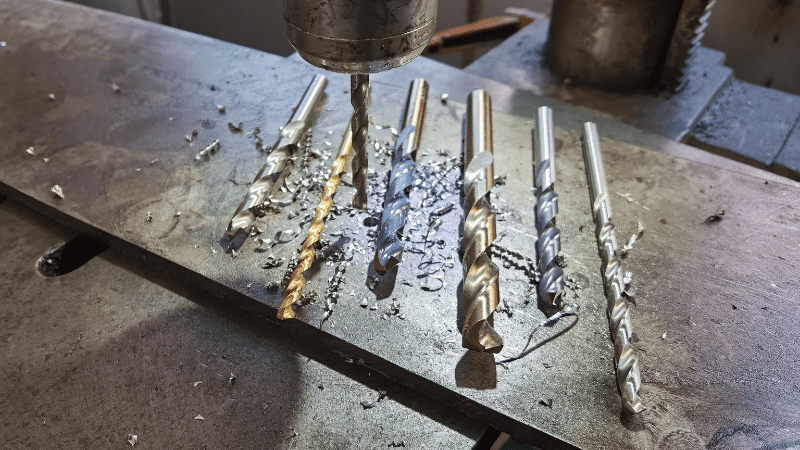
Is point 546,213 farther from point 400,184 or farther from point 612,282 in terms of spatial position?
point 400,184

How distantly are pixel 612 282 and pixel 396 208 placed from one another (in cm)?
47

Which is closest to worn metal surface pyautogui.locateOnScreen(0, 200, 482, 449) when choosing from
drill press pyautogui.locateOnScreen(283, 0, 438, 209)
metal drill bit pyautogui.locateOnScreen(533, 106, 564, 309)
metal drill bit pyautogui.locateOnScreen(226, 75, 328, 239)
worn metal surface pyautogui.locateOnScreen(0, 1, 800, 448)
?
worn metal surface pyautogui.locateOnScreen(0, 1, 800, 448)

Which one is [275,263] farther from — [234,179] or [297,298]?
[234,179]

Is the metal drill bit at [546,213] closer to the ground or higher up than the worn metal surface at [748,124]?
higher up

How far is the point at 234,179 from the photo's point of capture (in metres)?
1.33

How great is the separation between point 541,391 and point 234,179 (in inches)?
33.2

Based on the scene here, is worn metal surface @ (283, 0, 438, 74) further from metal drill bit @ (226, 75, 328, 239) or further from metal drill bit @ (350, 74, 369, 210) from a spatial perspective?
Answer: metal drill bit @ (226, 75, 328, 239)

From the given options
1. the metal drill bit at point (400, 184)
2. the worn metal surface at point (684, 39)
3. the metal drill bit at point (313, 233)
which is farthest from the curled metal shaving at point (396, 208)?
the worn metal surface at point (684, 39)

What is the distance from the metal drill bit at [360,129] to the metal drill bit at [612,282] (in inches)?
20.7

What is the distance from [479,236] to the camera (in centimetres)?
113

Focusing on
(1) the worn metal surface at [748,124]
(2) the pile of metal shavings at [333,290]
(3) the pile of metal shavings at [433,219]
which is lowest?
(1) the worn metal surface at [748,124]

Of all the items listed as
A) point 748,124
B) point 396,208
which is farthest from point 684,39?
point 396,208

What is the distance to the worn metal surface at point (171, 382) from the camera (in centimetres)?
90

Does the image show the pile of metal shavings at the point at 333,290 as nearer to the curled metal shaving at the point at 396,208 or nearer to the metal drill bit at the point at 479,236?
the curled metal shaving at the point at 396,208
